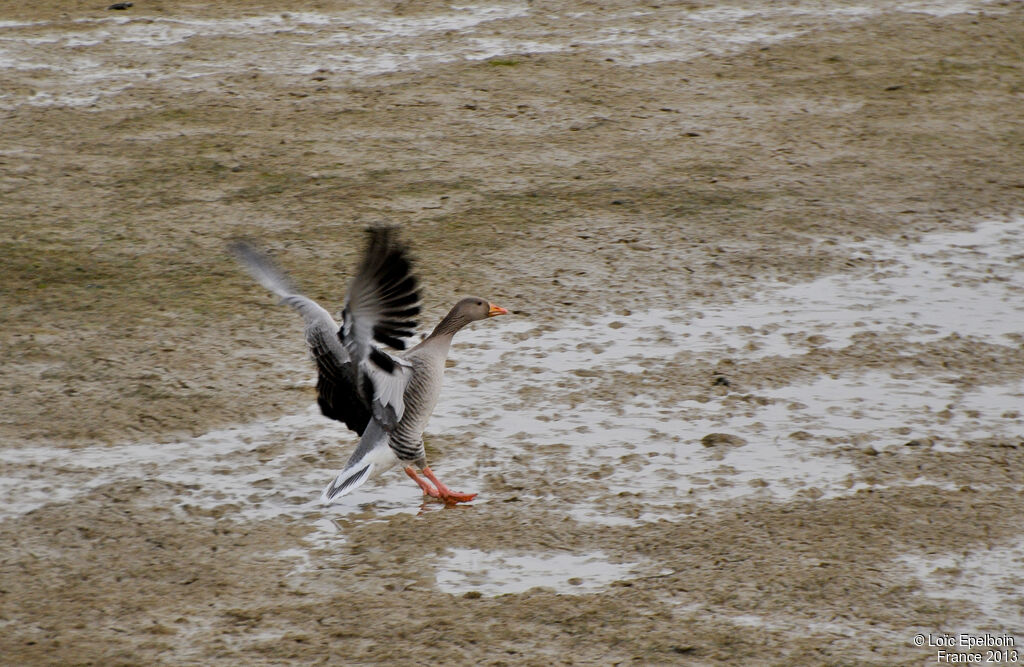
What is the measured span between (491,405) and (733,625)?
77.6 inches

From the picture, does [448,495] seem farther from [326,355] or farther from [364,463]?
[326,355]

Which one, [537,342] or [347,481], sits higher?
[347,481]

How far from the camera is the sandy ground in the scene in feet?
14.5

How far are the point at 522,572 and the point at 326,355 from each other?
1.05m

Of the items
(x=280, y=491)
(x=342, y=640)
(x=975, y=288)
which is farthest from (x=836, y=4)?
(x=342, y=640)

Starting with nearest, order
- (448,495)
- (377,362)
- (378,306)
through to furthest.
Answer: (378,306) → (377,362) → (448,495)

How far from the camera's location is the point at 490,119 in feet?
32.0

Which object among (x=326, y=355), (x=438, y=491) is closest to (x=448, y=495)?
(x=438, y=491)

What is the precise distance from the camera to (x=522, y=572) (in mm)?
4605

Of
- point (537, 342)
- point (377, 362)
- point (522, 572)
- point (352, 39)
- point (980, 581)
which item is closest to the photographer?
point (980, 581)

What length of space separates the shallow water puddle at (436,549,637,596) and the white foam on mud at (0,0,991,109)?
259 inches

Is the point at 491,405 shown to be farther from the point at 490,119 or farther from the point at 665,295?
the point at 490,119

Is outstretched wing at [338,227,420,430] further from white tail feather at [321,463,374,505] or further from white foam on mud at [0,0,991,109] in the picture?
white foam on mud at [0,0,991,109]
